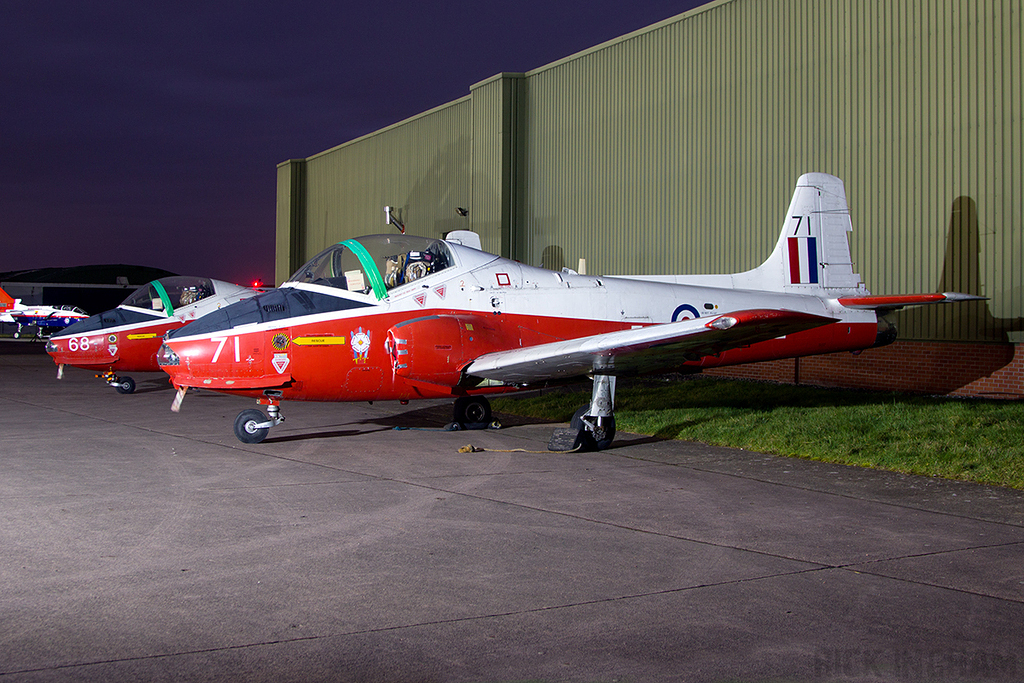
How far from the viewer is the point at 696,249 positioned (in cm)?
1677

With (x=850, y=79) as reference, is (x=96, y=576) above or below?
below

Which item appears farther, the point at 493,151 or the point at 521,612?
the point at 493,151

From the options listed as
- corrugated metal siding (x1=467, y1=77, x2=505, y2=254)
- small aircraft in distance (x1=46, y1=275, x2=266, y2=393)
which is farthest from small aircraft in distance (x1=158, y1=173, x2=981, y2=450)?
corrugated metal siding (x1=467, y1=77, x2=505, y2=254)

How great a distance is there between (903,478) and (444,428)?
517 centimetres

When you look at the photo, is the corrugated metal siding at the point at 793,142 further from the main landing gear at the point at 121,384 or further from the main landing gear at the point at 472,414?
the main landing gear at the point at 121,384

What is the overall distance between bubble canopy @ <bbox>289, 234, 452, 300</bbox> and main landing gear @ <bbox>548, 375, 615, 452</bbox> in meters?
2.18

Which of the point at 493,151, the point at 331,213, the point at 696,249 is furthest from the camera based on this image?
the point at 331,213

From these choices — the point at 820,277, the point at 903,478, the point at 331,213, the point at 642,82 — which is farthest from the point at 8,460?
the point at 331,213

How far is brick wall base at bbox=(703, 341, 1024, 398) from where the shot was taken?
40.9 ft

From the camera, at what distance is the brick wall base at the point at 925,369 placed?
40.9ft

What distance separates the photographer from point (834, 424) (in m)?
9.05

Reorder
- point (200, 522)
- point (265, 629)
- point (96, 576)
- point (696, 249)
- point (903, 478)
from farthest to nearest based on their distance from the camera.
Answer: point (696, 249) < point (903, 478) < point (200, 522) < point (96, 576) < point (265, 629)

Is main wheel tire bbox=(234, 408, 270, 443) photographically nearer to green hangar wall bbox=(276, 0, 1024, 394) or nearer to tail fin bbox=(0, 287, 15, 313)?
green hangar wall bbox=(276, 0, 1024, 394)

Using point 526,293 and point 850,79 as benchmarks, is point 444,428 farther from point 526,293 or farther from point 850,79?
point 850,79
